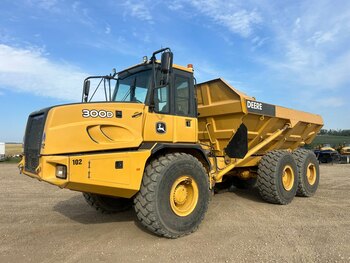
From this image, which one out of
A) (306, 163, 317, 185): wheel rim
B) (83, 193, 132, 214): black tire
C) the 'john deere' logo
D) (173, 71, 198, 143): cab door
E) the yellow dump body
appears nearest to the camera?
the 'john deere' logo

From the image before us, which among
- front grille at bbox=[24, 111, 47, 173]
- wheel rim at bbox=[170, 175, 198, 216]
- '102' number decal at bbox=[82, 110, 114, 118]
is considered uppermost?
'102' number decal at bbox=[82, 110, 114, 118]

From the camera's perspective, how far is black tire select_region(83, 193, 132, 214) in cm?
638

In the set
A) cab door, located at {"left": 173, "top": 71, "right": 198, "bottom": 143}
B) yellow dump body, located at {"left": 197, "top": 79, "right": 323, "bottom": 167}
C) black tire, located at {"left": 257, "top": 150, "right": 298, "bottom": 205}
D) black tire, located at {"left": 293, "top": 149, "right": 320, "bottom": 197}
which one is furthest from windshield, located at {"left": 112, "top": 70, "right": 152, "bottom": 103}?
black tire, located at {"left": 293, "top": 149, "right": 320, "bottom": 197}

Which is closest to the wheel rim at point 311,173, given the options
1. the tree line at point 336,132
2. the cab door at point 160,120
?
the cab door at point 160,120

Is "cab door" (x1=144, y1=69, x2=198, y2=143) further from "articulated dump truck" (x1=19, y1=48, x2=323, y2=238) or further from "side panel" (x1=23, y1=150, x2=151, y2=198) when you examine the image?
"side panel" (x1=23, y1=150, x2=151, y2=198)

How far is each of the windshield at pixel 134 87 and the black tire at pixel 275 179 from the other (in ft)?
11.9

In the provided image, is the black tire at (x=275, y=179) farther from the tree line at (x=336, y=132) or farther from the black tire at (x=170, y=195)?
the tree line at (x=336, y=132)

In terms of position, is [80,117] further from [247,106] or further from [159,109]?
[247,106]

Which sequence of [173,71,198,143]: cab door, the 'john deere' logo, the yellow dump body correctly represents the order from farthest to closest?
the yellow dump body → [173,71,198,143]: cab door → the 'john deere' logo

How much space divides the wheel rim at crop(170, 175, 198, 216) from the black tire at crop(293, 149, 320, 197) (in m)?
4.19

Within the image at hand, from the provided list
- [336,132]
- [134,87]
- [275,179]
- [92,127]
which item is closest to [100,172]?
[92,127]

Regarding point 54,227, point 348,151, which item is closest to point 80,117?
point 54,227

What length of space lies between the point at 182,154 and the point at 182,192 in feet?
2.01

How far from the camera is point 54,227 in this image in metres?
5.81
